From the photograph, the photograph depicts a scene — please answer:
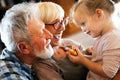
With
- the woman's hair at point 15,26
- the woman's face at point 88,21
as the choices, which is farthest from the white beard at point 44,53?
the woman's face at point 88,21

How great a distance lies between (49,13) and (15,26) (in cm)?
25

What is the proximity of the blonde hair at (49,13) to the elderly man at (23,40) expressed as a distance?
51 millimetres

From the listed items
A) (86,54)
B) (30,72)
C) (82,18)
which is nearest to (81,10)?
(82,18)

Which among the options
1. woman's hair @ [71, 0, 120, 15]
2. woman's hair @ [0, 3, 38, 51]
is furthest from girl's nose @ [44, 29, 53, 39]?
woman's hair @ [71, 0, 120, 15]

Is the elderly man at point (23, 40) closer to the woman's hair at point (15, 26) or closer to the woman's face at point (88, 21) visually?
the woman's hair at point (15, 26)

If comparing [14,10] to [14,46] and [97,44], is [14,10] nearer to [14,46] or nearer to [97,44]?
[14,46]

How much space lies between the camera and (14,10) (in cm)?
126

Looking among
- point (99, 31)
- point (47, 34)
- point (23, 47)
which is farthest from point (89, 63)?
point (23, 47)

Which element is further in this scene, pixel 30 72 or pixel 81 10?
pixel 81 10

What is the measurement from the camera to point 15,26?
122cm

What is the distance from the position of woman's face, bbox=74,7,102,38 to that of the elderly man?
21cm

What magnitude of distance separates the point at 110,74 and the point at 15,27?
0.60m

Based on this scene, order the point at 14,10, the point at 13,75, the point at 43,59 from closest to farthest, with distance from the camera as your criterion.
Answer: the point at 13,75 → the point at 14,10 → the point at 43,59

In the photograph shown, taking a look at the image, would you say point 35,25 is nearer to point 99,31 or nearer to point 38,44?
point 38,44
